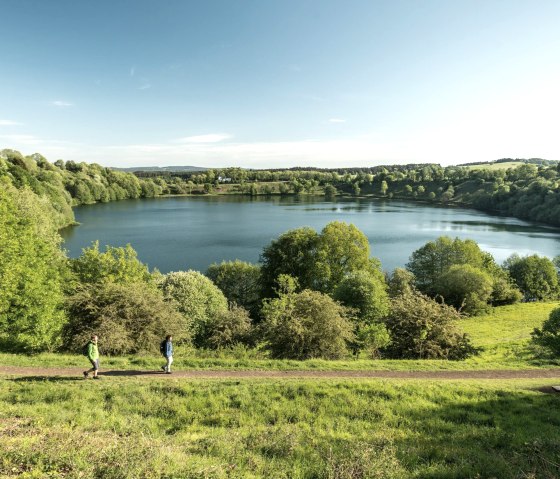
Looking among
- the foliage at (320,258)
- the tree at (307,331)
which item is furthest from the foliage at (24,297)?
the foliage at (320,258)

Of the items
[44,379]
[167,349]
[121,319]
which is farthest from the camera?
[121,319]

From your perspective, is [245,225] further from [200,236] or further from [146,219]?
[146,219]

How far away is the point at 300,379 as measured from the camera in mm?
13617

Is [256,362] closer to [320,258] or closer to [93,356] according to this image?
[93,356]

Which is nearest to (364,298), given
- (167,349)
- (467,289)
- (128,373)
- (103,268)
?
(167,349)

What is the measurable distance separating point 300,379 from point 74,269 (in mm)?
19758

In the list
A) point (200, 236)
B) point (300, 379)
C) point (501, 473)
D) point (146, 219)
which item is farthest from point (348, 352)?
point (146, 219)

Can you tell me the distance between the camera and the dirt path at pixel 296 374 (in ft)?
45.0

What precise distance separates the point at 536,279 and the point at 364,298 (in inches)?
1285

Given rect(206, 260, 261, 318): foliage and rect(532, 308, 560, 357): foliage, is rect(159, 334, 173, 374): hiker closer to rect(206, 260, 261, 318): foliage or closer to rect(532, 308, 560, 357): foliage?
rect(532, 308, 560, 357): foliage

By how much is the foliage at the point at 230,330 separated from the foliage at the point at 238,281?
15.8 m

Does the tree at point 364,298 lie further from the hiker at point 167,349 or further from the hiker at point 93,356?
the hiker at point 93,356

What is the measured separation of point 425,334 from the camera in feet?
67.3

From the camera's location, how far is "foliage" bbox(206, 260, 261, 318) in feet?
131
